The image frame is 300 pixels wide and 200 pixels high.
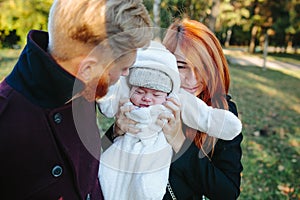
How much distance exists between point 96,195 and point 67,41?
0.66 meters

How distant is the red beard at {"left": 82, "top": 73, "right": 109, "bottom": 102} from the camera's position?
1.16 m

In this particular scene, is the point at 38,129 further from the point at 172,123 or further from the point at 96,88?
the point at 172,123

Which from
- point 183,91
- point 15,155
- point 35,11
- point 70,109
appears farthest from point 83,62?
point 35,11

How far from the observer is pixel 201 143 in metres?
1.52

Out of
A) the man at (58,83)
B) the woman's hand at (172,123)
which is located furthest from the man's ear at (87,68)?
the woman's hand at (172,123)

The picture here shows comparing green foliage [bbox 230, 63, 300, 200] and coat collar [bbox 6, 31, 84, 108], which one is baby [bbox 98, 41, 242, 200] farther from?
green foliage [bbox 230, 63, 300, 200]

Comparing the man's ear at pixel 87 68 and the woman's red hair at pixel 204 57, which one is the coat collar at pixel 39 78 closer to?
the man's ear at pixel 87 68

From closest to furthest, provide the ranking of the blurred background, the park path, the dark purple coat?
the dark purple coat → the blurred background → the park path

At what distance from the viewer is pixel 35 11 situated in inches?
184

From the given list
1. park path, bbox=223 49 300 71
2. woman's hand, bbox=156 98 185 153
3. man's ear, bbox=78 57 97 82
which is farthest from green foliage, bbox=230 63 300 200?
park path, bbox=223 49 300 71

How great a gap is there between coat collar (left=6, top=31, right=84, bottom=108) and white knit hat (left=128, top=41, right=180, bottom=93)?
0.29m

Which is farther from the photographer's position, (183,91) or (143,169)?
(183,91)

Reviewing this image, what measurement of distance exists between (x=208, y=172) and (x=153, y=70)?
1.88 ft

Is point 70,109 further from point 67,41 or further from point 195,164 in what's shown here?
point 195,164
